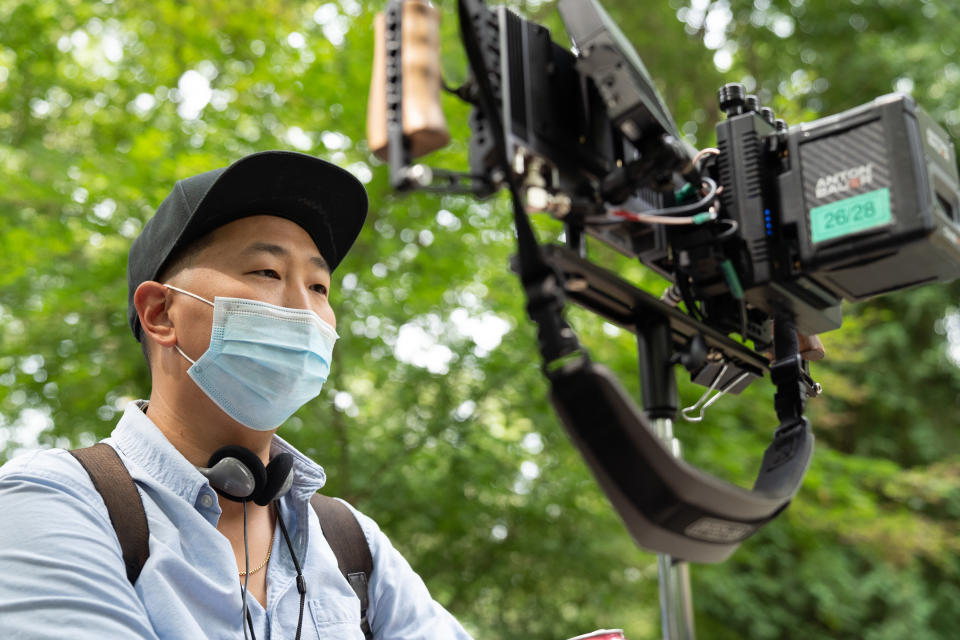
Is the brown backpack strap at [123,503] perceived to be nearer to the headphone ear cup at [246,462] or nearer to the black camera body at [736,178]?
the headphone ear cup at [246,462]

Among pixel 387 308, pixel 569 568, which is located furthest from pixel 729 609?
pixel 387 308

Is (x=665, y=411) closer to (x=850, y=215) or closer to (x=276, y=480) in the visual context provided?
(x=850, y=215)

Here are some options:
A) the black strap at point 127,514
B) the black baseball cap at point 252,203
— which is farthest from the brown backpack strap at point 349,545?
the black baseball cap at point 252,203

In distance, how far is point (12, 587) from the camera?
5.83ft

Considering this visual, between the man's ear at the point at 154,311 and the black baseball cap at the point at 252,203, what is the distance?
4 centimetres

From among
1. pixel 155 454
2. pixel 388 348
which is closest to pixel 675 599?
pixel 155 454

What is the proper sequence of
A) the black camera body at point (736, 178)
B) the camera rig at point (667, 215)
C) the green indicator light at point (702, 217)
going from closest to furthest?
the camera rig at point (667, 215) < the black camera body at point (736, 178) < the green indicator light at point (702, 217)

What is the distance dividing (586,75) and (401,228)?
531cm

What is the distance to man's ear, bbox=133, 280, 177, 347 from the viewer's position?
2.57 m

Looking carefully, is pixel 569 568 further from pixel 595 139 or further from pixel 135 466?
pixel 595 139

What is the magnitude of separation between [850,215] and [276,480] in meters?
1.57

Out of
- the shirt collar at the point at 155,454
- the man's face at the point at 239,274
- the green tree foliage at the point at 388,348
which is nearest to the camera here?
the shirt collar at the point at 155,454

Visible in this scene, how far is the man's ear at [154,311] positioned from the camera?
8.42 feet

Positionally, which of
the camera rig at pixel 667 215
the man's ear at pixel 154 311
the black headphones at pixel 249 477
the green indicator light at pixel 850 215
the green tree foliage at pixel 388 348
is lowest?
the green tree foliage at pixel 388 348
